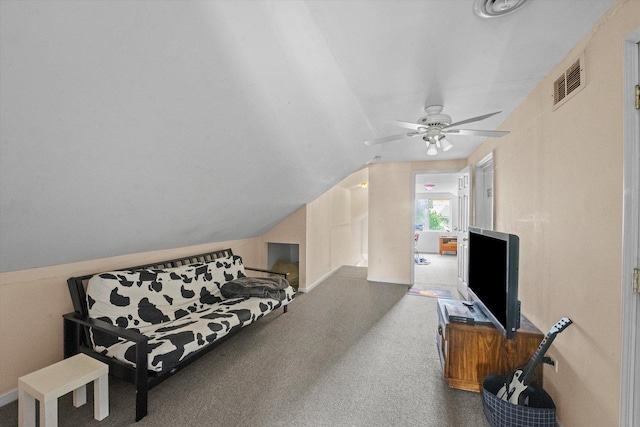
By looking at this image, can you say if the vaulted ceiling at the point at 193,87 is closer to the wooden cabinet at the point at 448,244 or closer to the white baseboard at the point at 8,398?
the white baseboard at the point at 8,398

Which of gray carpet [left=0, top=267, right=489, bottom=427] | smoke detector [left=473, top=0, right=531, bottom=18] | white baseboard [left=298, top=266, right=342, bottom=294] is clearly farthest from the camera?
white baseboard [left=298, top=266, right=342, bottom=294]

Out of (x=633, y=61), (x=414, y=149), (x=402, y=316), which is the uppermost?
(x=414, y=149)

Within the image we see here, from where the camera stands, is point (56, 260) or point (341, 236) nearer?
point (56, 260)

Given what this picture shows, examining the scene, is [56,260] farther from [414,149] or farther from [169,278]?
[414,149]

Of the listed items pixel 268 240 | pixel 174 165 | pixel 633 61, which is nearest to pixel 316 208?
pixel 268 240

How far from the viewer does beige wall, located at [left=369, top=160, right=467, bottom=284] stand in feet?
17.1

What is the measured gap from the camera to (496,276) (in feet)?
6.46

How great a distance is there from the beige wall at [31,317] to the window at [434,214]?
9397 mm

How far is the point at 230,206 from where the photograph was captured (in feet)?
10.3

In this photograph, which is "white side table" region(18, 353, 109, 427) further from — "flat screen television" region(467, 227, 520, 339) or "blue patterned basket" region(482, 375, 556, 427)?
"flat screen television" region(467, 227, 520, 339)

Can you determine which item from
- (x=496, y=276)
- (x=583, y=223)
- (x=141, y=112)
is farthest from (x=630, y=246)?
(x=141, y=112)

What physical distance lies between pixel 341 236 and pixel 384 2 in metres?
5.55

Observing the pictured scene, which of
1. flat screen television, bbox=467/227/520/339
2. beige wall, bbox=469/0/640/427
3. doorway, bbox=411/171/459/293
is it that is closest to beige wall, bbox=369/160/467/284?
doorway, bbox=411/171/459/293

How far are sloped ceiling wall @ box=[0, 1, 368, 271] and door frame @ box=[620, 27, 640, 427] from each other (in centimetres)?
153
